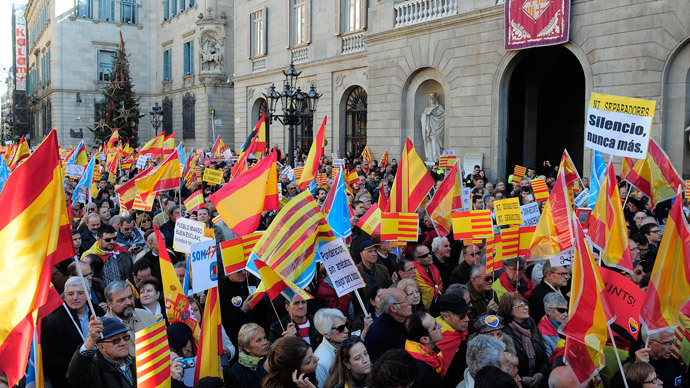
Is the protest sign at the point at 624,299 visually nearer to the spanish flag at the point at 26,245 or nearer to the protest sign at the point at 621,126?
the protest sign at the point at 621,126

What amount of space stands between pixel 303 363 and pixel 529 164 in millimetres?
17965

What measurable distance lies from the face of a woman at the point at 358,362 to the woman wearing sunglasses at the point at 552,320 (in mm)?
1958

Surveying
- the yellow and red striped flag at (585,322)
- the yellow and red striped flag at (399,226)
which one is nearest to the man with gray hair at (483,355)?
the yellow and red striped flag at (585,322)

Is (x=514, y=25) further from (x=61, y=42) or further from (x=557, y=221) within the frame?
(x=61, y=42)

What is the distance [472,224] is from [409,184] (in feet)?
6.99

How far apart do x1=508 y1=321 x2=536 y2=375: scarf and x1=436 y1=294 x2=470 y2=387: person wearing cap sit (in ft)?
1.40

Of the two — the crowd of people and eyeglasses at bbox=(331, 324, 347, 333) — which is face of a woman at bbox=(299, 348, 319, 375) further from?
eyeglasses at bbox=(331, 324, 347, 333)

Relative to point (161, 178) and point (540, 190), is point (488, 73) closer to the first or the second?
point (540, 190)

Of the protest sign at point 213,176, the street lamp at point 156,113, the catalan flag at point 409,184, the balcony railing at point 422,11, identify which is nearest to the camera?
the catalan flag at point 409,184

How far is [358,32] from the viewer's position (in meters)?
25.3

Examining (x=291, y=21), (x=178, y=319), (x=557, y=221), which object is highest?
(x=291, y=21)

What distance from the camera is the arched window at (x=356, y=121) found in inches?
1039

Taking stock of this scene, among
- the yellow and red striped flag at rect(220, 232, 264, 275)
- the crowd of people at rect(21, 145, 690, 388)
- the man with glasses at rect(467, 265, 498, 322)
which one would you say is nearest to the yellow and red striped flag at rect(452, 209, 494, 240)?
the crowd of people at rect(21, 145, 690, 388)

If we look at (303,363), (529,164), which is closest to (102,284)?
(303,363)
